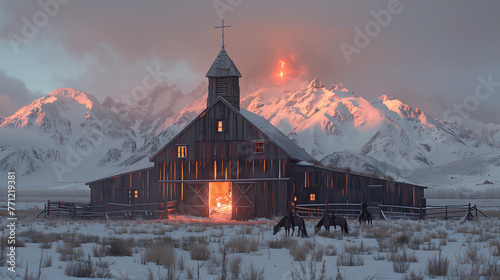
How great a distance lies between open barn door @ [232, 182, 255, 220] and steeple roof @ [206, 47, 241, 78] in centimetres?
965

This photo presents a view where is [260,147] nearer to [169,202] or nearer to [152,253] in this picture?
[169,202]

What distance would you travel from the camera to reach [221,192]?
167 ft

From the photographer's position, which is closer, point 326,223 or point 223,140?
point 326,223

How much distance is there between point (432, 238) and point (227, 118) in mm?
21086

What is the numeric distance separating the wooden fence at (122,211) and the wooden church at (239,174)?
0.78 meters

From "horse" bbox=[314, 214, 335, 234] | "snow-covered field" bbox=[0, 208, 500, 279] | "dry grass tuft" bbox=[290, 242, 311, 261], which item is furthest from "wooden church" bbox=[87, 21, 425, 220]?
"dry grass tuft" bbox=[290, 242, 311, 261]

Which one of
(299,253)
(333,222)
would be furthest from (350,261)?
(333,222)

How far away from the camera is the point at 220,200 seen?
4850cm

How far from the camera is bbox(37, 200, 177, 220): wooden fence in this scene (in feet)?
122

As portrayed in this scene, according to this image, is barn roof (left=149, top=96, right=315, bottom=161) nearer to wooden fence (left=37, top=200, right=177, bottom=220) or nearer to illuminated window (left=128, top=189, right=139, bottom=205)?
illuminated window (left=128, top=189, right=139, bottom=205)

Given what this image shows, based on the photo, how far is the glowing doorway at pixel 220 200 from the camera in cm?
4281

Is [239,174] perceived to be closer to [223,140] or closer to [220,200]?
[223,140]

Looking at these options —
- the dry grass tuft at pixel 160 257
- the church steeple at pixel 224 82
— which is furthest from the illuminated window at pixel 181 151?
the dry grass tuft at pixel 160 257

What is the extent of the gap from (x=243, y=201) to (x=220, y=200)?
10653 mm
